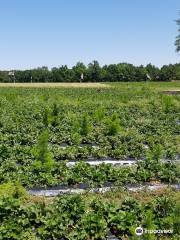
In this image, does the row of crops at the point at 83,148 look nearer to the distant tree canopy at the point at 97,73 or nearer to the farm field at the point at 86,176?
the farm field at the point at 86,176

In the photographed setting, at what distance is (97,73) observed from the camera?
142125mm

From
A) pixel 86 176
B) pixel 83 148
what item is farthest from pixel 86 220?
pixel 83 148

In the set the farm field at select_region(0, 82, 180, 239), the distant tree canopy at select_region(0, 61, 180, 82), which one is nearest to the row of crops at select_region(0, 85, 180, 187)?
the farm field at select_region(0, 82, 180, 239)

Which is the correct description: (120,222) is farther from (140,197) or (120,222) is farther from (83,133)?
(83,133)

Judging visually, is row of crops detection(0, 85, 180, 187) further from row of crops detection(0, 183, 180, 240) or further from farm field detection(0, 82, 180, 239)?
row of crops detection(0, 183, 180, 240)

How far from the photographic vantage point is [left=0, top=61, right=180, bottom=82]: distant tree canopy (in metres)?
133

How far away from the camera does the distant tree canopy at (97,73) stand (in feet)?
436

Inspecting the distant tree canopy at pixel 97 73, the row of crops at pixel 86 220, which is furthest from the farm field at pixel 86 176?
the distant tree canopy at pixel 97 73

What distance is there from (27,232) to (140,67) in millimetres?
141971

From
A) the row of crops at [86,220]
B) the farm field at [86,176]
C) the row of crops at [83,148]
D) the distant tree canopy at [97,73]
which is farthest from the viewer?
the distant tree canopy at [97,73]

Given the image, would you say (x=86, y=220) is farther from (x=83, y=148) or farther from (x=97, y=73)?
(x=97, y=73)

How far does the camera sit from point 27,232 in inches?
301

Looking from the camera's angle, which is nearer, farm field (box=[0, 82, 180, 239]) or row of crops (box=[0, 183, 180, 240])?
row of crops (box=[0, 183, 180, 240])

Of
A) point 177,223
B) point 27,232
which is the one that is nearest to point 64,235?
point 27,232
